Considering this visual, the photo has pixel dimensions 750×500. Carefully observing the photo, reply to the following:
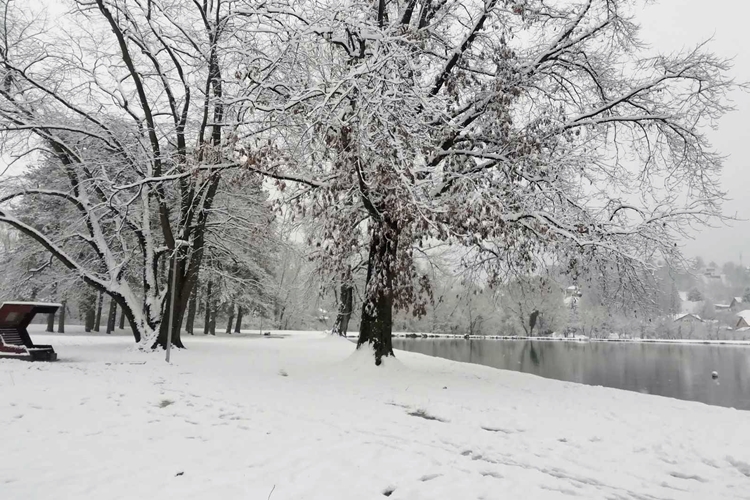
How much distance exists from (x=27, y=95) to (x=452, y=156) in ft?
41.2

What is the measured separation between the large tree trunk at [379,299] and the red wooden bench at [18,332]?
663 centimetres

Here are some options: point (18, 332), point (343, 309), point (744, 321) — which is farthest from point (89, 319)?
point (744, 321)

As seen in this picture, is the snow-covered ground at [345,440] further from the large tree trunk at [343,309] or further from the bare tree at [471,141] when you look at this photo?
the large tree trunk at [343,309]

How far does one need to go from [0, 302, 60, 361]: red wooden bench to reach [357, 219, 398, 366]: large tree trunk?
21.7 ft

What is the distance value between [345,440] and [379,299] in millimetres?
5624

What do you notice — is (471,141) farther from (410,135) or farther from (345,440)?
(345,440)

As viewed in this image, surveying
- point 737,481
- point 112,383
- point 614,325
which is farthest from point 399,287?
point 614,325

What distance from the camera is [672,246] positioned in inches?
350

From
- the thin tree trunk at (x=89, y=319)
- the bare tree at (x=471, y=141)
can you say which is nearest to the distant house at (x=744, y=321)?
the bare tree at (x=471, y=141)

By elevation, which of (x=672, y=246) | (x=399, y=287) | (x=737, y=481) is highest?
(x=672, y=246)

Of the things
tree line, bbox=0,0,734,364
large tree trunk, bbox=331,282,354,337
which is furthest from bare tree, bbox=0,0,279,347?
large tree trunk, bbox=331,282,354,337

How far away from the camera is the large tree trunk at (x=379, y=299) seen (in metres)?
9.23

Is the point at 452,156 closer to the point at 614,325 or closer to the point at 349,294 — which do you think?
the point at 349,294

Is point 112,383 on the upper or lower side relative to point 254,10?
lower
